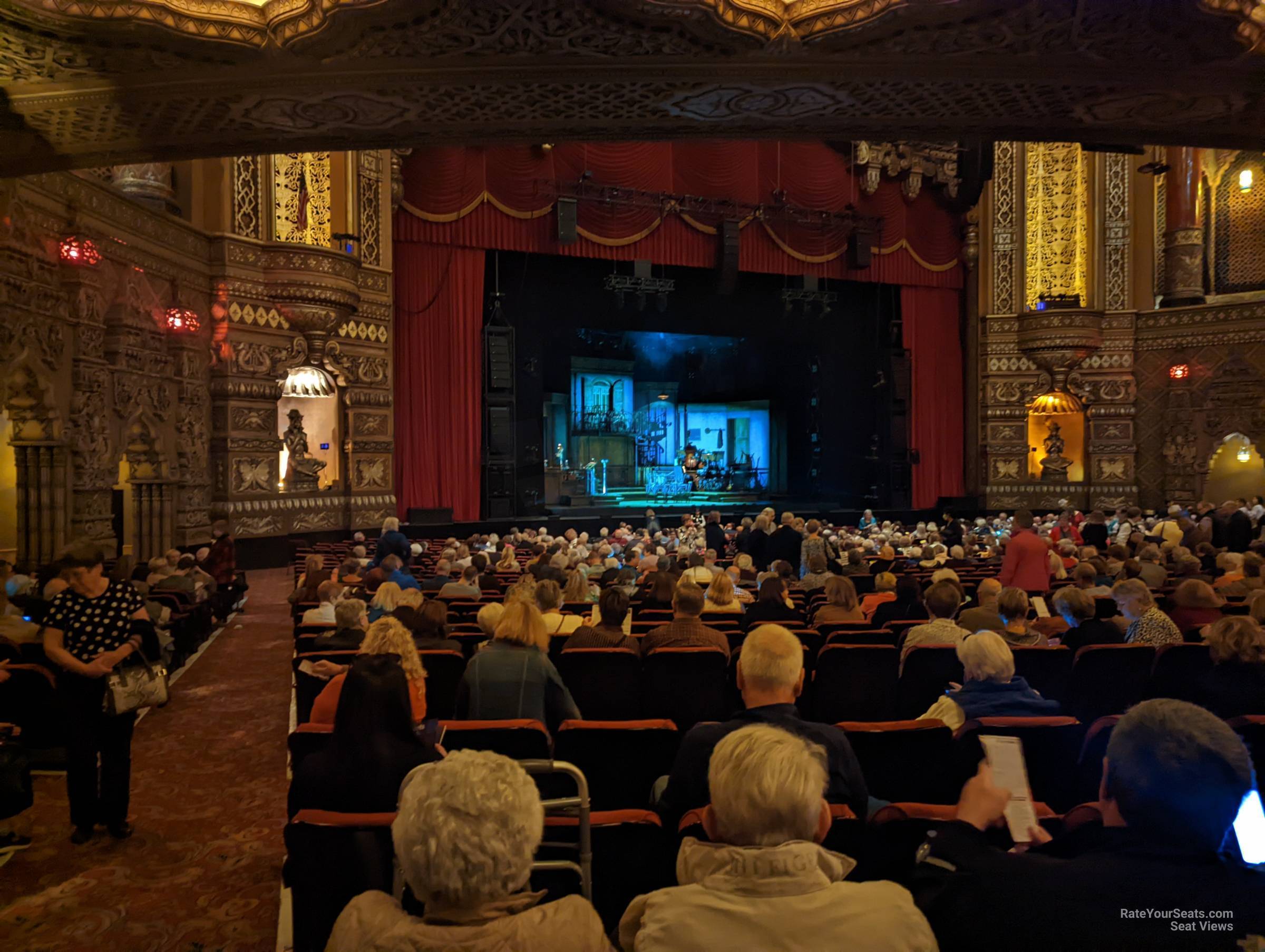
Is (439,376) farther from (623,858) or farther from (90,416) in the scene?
(623,858)

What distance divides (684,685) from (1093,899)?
9.16ft

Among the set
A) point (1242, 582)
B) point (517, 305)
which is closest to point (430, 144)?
point (1242, 582)

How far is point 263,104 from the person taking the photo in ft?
16.3

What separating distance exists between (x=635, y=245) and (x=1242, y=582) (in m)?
13.3

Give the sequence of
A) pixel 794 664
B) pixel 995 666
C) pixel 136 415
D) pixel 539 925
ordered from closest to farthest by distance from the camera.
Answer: pixel 539 925 → pixel 794 664 → pixel 995 666 → pixel 136 415

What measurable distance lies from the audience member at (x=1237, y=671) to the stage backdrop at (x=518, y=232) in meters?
14.5

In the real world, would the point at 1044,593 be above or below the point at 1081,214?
below

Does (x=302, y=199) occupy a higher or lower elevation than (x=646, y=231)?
lower

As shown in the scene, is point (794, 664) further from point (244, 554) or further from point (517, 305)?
point (517, 305)

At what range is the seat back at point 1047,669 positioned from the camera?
4453 millimetres

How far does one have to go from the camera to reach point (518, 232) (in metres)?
17.2

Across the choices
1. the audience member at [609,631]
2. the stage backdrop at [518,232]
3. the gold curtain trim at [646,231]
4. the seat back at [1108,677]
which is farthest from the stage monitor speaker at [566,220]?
the seat back at [1108,677]

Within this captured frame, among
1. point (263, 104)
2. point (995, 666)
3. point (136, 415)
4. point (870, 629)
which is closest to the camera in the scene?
point (995, 666)

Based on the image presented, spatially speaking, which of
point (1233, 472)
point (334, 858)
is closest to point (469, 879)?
point (334, 858)
